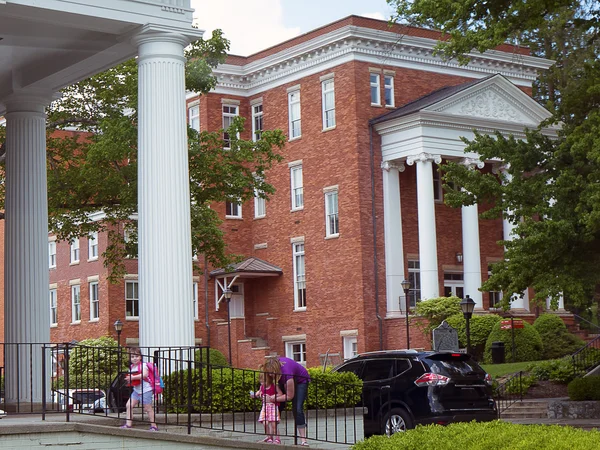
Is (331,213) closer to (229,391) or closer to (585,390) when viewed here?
(585,390)

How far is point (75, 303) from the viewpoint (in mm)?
57000

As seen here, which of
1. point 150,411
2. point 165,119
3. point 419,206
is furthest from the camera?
point 419,206

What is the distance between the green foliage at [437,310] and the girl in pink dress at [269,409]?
28528 millimetres

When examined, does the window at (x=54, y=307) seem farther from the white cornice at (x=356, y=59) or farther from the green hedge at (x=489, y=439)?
the green hedge at (x=489, y=439)

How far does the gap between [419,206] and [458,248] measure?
491cm

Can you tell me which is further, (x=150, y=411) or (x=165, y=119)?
(x=165, y=119)

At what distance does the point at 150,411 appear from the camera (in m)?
15.6

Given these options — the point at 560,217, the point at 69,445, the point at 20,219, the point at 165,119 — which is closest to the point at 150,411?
the point at 69,445

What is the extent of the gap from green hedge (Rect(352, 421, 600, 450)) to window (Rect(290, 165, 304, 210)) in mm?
37410

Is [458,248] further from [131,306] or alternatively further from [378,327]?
[131,306]

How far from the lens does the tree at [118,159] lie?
101 feet

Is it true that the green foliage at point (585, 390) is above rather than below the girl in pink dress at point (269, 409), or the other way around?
below

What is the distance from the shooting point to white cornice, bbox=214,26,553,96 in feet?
160

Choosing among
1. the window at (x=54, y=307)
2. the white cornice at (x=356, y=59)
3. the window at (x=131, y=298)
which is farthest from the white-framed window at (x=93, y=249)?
the white cornice at (x=356, y=59)
